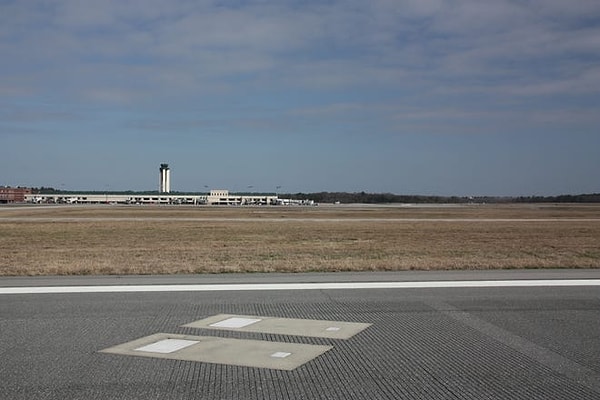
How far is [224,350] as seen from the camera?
237 inches

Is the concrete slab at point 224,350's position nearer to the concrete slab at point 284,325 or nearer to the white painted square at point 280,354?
the white painted square at point 280,354

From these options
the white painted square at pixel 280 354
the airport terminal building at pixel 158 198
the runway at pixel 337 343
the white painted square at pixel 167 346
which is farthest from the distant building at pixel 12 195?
the white painted square at pixel 280 354

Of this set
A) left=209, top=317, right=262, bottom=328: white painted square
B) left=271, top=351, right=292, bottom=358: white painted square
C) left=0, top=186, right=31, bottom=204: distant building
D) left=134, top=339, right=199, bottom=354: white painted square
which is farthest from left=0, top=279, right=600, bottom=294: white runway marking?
left=0, top=186, right=31, bottom=204: distant building

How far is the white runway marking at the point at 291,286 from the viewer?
10.1 meters

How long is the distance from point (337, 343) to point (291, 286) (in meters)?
4.33

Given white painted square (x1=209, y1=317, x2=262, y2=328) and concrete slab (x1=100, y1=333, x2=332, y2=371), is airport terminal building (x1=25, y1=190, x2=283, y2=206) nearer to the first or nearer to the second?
white painted square (x1=209, y1=317, x2=262, y2=328)

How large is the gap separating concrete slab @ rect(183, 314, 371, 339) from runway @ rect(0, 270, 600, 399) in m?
0.14

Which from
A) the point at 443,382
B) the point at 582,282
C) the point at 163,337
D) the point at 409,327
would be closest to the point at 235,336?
the point at 163,337

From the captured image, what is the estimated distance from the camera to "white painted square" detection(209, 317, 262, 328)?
714 cm

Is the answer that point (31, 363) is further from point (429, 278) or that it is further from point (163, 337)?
point (429, 278)

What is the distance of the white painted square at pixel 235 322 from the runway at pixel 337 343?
259mm

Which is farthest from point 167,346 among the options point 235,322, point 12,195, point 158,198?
point 158,198

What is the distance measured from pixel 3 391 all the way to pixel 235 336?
Answer: 2.52 metres

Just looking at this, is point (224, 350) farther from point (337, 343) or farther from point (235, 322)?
point (235, 322)
